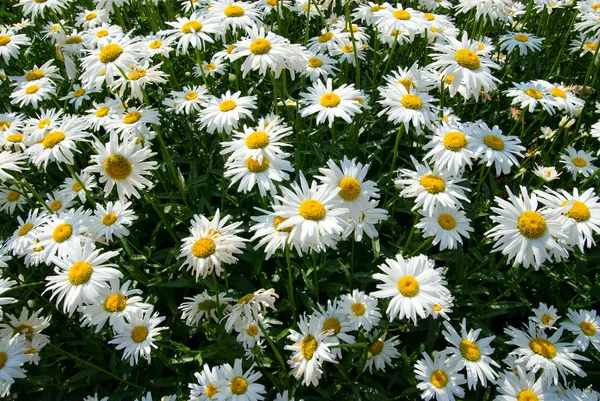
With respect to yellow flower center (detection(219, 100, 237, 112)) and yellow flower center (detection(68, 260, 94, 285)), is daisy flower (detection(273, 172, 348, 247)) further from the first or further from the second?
yellow flower center (detection(68, 260, 94, 285))

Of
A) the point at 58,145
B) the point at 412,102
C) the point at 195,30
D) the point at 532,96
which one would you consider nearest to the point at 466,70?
the point at 412,102

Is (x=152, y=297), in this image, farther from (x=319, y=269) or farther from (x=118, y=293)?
(x=319, y=269)

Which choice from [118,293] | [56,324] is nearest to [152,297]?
[118,293]

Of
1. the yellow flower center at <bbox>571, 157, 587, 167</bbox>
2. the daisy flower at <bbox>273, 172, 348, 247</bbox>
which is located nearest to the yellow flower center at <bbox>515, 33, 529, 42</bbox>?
the yellow flower center at <bbox>571, 157, 587, 167</bbox>

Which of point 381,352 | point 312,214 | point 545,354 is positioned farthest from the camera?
point 381,352

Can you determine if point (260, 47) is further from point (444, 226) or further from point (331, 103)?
point (444, 226)

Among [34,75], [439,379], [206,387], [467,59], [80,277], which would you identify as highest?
[467,59]

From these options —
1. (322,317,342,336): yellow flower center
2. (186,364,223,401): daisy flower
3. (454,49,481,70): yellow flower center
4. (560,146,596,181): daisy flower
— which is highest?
(454,49,481,70): yellow flower center

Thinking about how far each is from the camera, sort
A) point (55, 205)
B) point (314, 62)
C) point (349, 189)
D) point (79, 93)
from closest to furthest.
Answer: point (349, 189) → point (55, 205) → point (314, 62) → point (79, 93)
